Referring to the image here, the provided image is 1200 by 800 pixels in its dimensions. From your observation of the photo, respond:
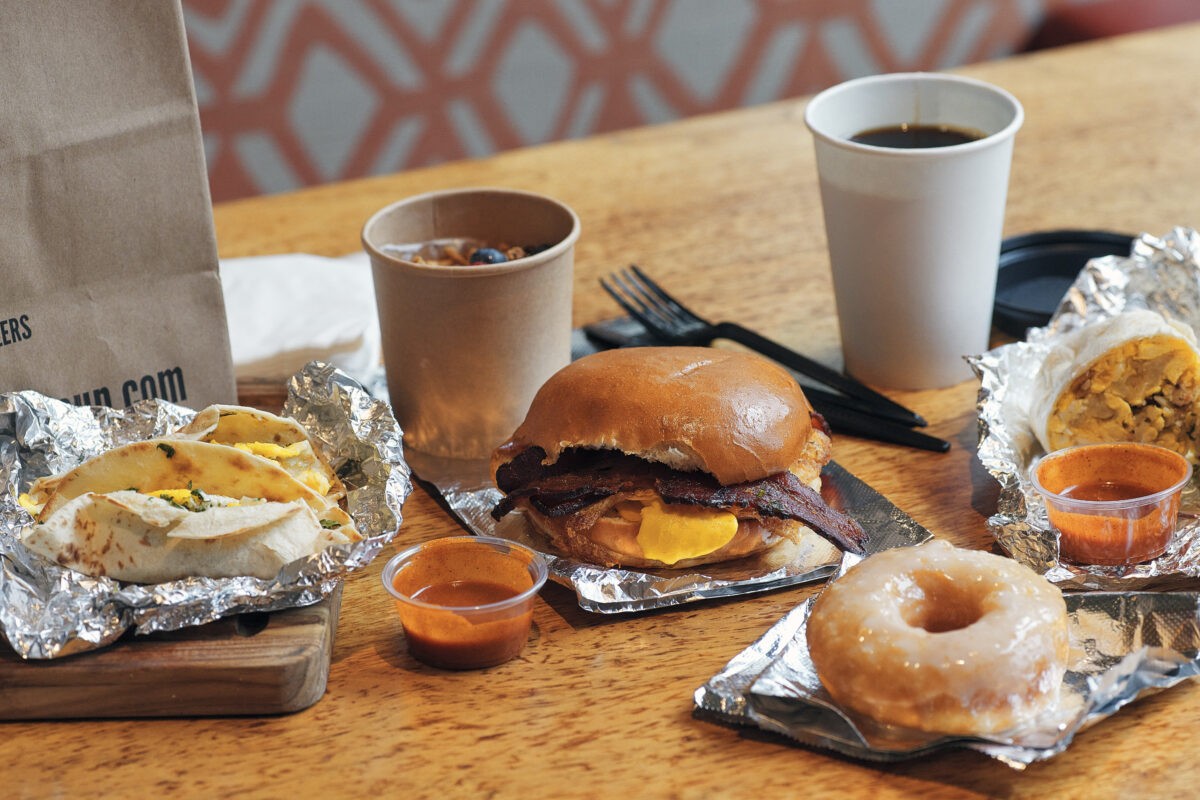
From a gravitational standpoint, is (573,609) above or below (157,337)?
below

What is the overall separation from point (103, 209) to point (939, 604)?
0.78m

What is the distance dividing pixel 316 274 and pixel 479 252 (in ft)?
1.32

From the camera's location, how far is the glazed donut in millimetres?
874

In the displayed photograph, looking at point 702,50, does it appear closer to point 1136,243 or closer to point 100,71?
point 1136,243

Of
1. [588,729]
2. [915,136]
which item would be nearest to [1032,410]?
[915,136]

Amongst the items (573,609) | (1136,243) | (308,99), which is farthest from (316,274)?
(308,99)

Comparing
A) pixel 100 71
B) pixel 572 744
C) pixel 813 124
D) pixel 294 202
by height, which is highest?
pixel 100 71

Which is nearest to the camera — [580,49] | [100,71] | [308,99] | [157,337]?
[100,71]

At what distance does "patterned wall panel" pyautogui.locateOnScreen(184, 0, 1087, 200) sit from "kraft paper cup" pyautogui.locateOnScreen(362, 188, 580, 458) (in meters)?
1.83

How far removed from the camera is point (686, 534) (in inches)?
43.6

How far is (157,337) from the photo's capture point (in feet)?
4.07

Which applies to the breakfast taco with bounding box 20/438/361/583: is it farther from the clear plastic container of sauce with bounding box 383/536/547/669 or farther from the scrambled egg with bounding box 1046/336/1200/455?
the scrambled egg with bounding box 1046/336/1200/455

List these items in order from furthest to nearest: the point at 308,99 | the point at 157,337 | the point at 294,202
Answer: the point at 308,99 < the point at 294,202 < the point at 157,337

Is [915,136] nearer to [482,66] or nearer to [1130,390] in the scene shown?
[1130,390]
